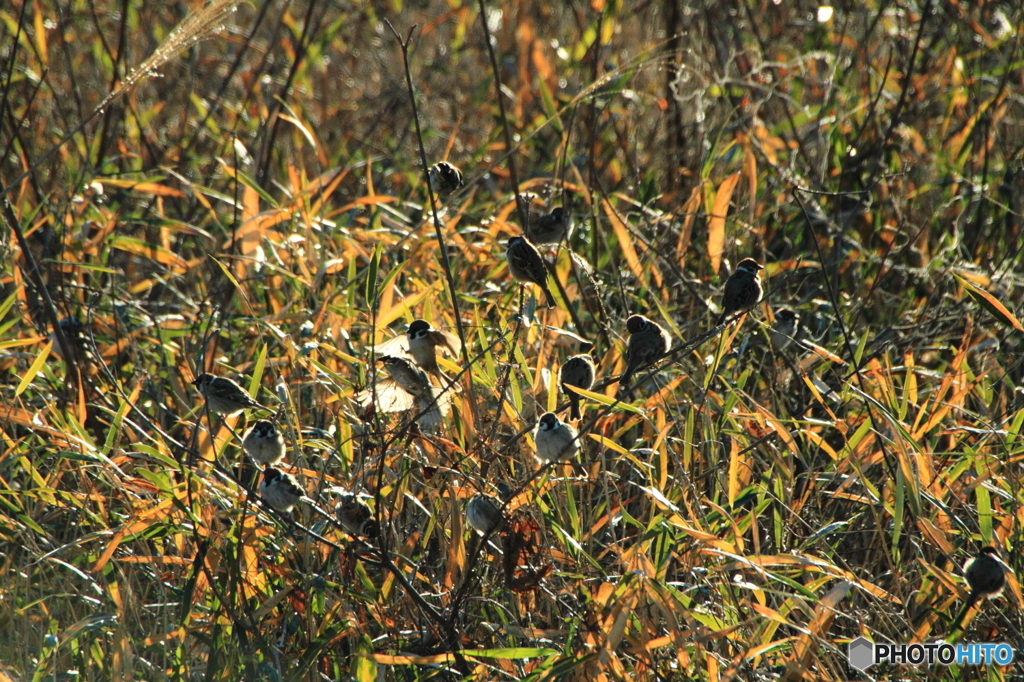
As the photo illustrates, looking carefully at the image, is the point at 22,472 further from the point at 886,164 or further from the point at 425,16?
the point at 425,16

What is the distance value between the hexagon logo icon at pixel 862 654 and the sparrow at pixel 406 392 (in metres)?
0.99

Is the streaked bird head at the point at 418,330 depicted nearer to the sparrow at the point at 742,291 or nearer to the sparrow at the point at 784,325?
the sparrow at the point at 742,291

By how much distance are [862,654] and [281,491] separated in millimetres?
1204

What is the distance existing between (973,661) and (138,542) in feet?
6.07

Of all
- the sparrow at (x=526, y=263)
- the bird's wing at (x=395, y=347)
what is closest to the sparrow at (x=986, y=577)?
the sparrow at (x=526, y=263)

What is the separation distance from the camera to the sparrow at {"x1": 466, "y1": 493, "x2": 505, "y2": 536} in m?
1.87

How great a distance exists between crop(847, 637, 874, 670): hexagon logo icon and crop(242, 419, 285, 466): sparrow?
4.06ft

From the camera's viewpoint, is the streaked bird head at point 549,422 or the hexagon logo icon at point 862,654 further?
the hexagon logo icon at point 862,654

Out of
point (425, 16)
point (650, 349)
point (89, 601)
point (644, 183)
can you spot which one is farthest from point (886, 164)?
point (89, 601)

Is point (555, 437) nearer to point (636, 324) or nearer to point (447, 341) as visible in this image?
point (636, 324)

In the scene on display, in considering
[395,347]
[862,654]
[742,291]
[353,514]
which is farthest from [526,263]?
[862,654]

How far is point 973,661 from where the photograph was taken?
1.90 metres

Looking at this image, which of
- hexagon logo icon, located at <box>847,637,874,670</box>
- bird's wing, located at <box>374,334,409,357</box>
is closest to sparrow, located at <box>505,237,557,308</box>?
bird's wing, located at <box>374,334,409,357</box>

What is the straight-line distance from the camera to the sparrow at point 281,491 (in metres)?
1.83
